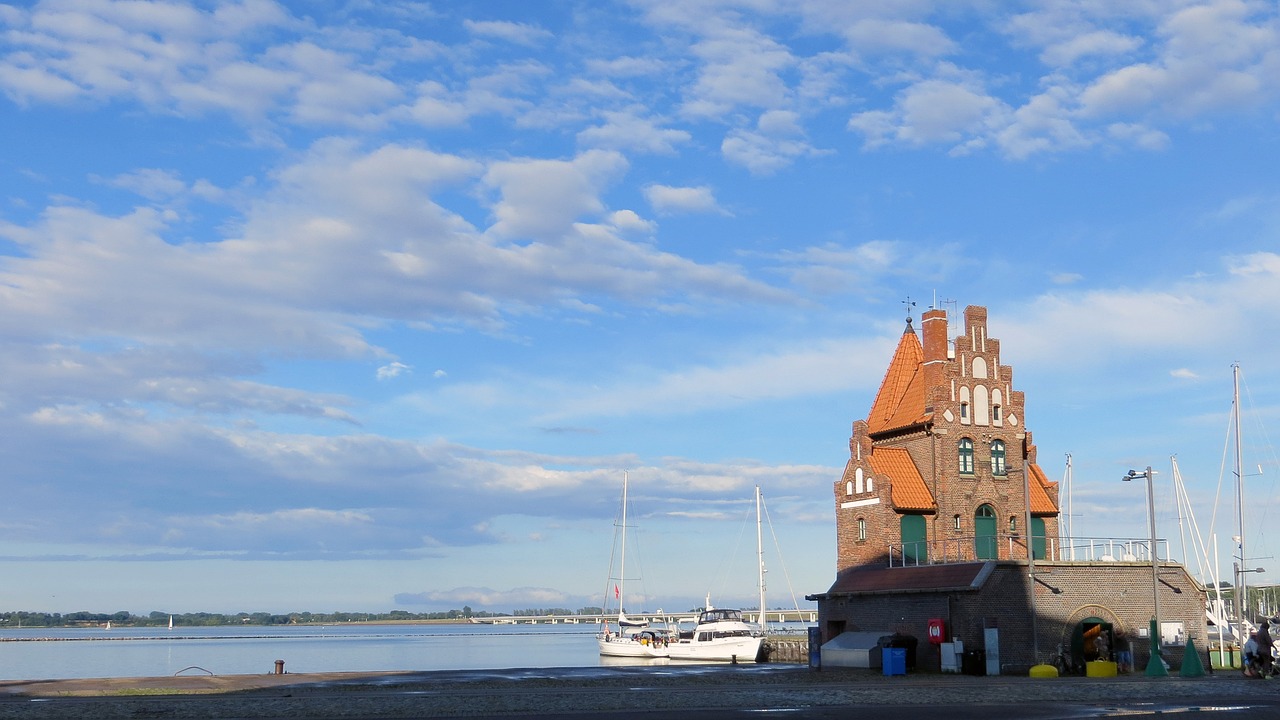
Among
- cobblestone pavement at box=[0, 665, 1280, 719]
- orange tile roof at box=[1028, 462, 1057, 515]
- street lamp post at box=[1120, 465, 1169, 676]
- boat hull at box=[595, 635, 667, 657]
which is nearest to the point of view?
cobblestone pavement at box=[0, 665, 1280, 719]

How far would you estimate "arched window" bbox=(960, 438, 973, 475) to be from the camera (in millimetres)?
52625

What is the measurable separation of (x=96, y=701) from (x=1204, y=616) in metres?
40.0

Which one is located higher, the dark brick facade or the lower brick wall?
the dark brick facade

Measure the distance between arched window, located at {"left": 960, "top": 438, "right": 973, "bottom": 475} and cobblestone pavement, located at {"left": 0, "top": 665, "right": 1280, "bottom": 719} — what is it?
11402 mm

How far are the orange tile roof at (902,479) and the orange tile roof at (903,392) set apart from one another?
1.71 m

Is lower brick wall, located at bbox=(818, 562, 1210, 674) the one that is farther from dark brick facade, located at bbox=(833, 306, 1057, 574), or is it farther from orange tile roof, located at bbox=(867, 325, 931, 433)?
orange tile roof, located at bbox=(867, 325, 931, 433)

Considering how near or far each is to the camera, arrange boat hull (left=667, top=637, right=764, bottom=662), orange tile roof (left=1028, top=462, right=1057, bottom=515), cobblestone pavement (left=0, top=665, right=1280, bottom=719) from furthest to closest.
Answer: boat hull (left=667, top=637, right=764, bottom=662) → orange tile roof (left=1028, top=462, right=1057, bottom=515) → cobblestone pavement (left=0, top=665, right=1280, bottom=719)

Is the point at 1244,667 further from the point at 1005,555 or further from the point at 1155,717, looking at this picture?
the point at 1155,717

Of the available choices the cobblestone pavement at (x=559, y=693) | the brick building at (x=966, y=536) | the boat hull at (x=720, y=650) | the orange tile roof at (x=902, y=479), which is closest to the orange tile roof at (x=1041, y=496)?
the brick building at (x=966, y=536)

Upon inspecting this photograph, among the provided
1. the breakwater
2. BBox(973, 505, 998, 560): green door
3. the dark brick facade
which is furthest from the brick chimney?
the breakwater

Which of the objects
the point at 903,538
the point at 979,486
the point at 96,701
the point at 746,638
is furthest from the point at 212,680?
the point at 746,638

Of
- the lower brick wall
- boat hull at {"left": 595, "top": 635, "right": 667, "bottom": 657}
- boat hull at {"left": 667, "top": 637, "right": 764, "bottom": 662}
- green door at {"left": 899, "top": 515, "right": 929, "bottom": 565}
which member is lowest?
boat hull at {"left": 595, "top": 635, "right": 667, "bottom": 657}

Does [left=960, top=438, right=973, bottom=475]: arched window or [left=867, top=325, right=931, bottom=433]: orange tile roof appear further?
[left=867, top=325, right=931, bottom=433]: orange tile roof

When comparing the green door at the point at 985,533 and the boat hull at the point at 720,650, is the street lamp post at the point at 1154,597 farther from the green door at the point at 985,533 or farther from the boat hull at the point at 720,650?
the boat hull at the point at 720,650
